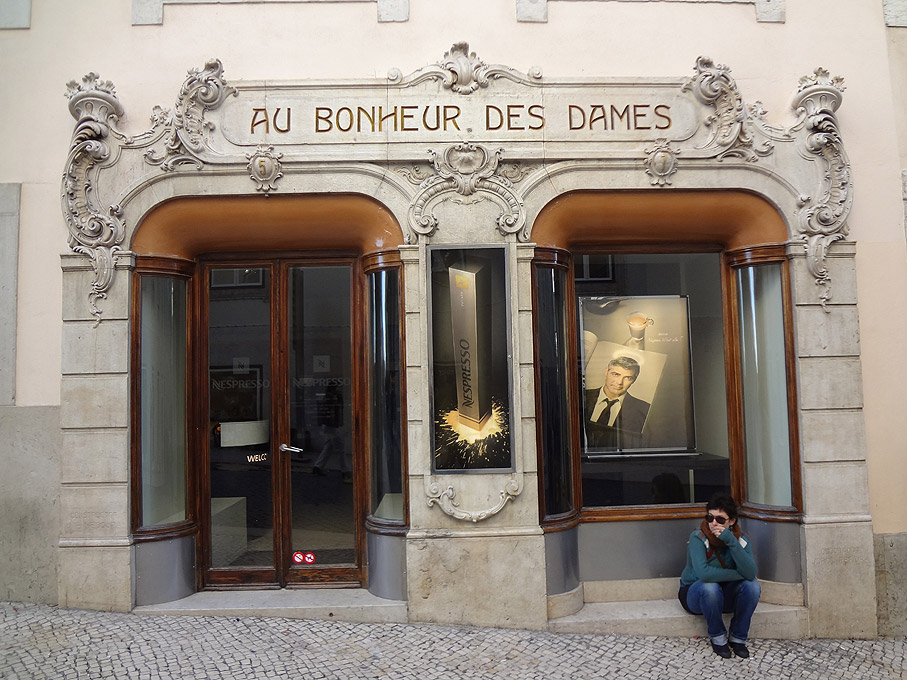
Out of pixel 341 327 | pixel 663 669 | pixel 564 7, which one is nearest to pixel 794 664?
pixel 663 669

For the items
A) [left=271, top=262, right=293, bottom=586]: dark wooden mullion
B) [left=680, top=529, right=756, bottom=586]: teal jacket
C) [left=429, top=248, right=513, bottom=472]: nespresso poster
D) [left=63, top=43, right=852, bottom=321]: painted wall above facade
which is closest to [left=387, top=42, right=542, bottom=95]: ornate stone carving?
[left=63, top=43, right=852, bottom=321]: painted wall above facade

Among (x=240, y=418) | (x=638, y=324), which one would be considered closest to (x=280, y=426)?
(x=240, y=418)

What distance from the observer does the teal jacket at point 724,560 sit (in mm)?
4930

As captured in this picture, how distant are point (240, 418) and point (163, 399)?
65 cm

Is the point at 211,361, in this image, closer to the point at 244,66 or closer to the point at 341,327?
the point at 341,327

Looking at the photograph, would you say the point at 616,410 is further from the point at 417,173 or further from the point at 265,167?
the point at 265,167

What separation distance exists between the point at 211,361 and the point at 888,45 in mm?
6547

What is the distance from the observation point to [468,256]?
5445mm

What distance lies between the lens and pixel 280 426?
19.3 ft

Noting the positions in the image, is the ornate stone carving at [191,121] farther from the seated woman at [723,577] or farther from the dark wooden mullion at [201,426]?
the seated woman at [723,577]

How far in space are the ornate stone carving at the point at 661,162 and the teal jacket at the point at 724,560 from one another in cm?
282

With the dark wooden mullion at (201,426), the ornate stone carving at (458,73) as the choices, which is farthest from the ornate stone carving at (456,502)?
the ornate stone carving at (458,73)

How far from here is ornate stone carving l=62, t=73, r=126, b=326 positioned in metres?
5.37

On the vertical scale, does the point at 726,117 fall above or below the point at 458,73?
below
